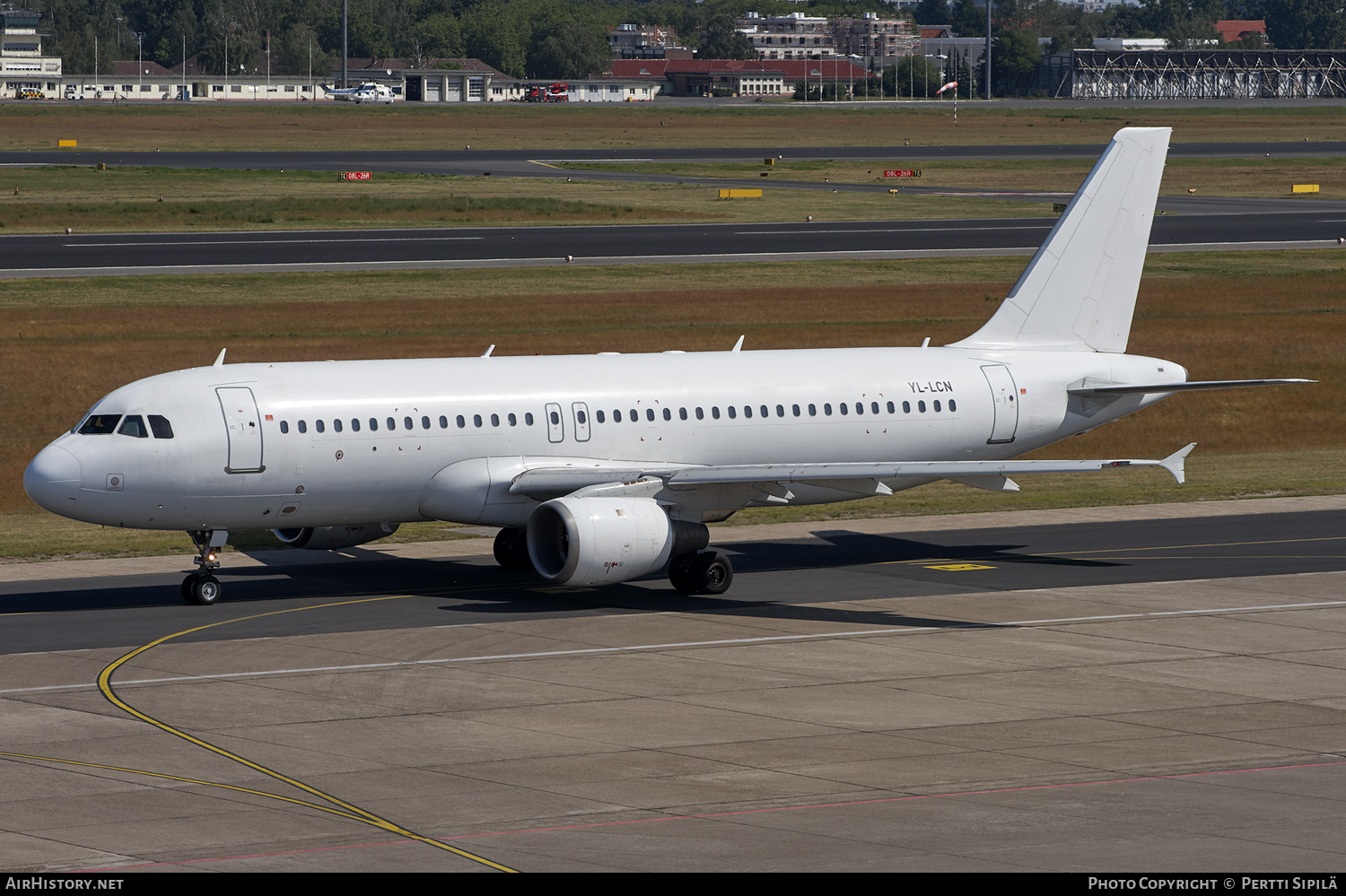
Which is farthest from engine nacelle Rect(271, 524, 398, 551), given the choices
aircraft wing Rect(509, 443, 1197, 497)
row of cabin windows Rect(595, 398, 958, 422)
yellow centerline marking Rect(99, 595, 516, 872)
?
row of cabin windows Rect(595, 398, 958, 422)

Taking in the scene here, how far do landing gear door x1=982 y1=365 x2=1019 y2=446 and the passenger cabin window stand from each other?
18500mm

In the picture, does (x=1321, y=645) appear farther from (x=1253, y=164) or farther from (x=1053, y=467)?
(x=1253, y=164)

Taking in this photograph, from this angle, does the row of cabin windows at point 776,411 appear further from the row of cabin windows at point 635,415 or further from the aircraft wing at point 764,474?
the aircraft wing at point 764,474

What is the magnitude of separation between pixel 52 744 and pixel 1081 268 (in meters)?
27.8

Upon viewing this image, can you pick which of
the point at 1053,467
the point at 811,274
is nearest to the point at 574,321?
the point at 811,274

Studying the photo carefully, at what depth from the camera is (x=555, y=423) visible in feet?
123

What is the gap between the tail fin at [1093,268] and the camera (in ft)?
143

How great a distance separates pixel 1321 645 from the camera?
106 feet

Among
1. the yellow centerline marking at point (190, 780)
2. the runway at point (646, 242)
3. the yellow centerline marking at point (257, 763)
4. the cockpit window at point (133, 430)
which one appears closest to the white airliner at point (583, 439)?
the cockpit window at point (133, 430)

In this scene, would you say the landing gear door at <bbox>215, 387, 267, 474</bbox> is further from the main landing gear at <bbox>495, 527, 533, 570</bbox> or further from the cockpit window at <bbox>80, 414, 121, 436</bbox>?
the main landing gear at <bbox>495, 527, 533, 570</bbox>

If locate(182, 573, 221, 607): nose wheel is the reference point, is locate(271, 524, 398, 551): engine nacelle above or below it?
above

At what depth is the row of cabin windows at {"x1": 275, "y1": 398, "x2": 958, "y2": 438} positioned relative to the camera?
117 feet

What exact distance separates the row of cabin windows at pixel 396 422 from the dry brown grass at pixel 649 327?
16700 mm

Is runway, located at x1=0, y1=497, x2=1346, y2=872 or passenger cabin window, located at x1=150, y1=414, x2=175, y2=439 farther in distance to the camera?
passenger cabin window, located at x1=150, y1=414, x2=175, y2=439
